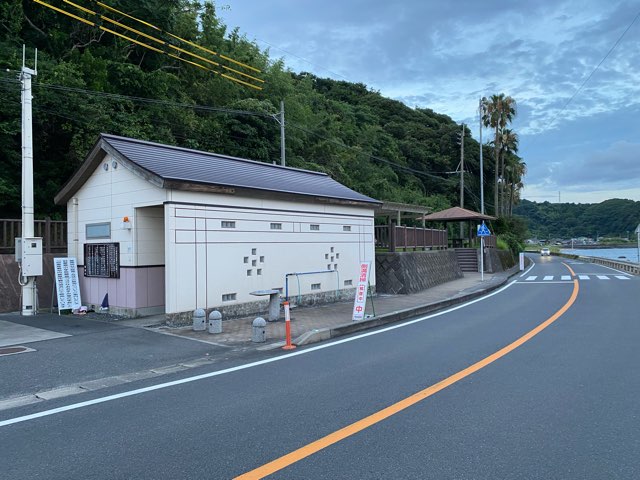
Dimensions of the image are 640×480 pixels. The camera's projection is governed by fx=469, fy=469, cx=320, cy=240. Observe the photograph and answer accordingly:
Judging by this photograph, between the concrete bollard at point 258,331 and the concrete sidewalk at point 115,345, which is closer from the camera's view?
the concrete sidewalk at point 115,345

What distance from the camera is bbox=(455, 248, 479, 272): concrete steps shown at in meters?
30.9

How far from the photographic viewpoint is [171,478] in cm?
359

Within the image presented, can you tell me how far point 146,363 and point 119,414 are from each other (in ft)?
8.28

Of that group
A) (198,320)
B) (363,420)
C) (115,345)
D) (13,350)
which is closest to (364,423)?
(363,420)

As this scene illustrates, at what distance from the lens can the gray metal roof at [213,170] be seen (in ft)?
38.2

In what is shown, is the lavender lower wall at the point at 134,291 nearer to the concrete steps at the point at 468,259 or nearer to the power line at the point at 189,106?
the power line at the point at 189,106

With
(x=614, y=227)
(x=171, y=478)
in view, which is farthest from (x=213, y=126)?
(x=614, y=227)

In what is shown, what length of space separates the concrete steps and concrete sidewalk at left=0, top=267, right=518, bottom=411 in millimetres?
18485

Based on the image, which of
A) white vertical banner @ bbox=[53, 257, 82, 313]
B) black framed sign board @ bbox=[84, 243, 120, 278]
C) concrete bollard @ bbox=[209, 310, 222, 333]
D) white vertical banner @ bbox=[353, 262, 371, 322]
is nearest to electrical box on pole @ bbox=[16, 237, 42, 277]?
white vertical banner @ bbox=[53, 257, 82, 313]

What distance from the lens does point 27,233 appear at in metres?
12.8

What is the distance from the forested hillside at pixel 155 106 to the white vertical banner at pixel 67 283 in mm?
4951

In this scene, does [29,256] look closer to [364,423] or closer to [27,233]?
[27,233]

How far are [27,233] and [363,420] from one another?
11.8 m

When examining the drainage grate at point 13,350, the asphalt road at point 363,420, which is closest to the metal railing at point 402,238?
the asphalt road at point 363,420
